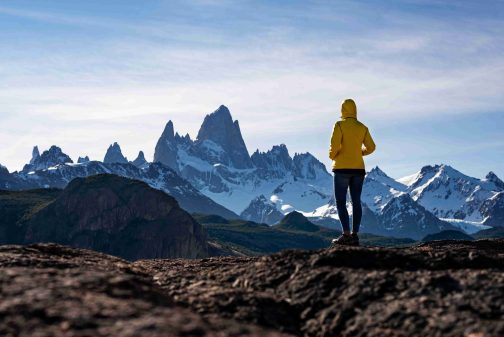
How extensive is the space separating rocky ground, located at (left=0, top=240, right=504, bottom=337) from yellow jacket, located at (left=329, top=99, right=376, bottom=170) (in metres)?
7.39

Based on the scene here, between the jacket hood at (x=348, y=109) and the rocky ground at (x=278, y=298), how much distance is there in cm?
819

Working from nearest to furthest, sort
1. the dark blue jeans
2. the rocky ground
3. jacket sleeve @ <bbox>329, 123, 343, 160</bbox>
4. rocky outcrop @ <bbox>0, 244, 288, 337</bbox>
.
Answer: rocky outcrop @ <bbox>0, 244, 288, 337</bbox> < the rocky ground < jacket sleeve @ <bbox>329, 123, 343, 160</bbox> < the dark blue jeans

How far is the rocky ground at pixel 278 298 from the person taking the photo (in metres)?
7.46

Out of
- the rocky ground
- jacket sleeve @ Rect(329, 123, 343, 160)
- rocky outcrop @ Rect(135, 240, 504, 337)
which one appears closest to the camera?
the rocky ground

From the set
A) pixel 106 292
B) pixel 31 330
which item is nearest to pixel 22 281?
pixel 106 292

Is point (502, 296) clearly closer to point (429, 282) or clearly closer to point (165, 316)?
point (429, 282)

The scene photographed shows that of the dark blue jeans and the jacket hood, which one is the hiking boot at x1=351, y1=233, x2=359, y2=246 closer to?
the dark blue jeans

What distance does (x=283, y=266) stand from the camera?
11.5 metres

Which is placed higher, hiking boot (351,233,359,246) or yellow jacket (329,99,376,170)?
yellow jacket (329,99,376,170)

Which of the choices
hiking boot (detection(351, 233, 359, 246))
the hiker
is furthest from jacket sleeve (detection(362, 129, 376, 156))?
hiking boot (detection(351, 233, 359, 246))

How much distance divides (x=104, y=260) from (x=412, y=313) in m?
7.51

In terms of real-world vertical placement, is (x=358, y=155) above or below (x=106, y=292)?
above

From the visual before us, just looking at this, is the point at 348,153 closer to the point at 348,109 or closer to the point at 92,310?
the point at 348,109

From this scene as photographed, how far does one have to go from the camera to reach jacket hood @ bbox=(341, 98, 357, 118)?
19.4 meters
